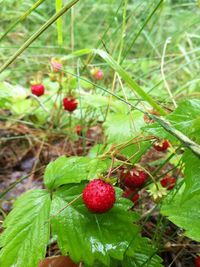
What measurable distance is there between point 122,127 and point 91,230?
0.52 metres

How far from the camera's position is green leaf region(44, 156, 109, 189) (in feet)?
3.85

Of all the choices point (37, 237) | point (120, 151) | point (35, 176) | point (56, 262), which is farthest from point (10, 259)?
point (35, 176)

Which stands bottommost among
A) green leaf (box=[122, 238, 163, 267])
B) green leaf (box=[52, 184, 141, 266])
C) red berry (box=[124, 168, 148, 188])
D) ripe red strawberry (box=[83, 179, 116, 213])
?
green leaf (box=[122, 238, 163, 267])

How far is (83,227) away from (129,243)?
0.14 meters

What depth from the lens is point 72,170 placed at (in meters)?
1.25

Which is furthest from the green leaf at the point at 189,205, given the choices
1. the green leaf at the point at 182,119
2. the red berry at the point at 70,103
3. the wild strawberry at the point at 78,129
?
the wild strawberry at the point at 78,129

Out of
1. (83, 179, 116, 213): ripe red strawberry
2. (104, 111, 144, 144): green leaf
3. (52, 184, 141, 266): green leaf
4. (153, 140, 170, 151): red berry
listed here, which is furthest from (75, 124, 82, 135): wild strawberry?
(83, 179, 116, 213): ripe red strawberry

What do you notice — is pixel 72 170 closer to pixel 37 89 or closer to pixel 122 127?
pixel 122 127

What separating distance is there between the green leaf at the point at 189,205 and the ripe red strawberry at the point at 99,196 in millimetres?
179

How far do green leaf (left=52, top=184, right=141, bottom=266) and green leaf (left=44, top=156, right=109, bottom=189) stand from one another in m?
0.05

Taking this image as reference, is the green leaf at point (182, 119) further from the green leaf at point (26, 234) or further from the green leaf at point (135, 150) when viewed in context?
the green leaf at point (26, 234)

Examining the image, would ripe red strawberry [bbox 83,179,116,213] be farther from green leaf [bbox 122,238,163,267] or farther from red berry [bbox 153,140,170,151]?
red berry [bbox 153,140,170,151]

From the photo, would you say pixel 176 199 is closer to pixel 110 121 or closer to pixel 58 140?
pixel 110 121

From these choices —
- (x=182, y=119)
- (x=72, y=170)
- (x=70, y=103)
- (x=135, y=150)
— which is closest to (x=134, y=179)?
(x=135, y=150)
